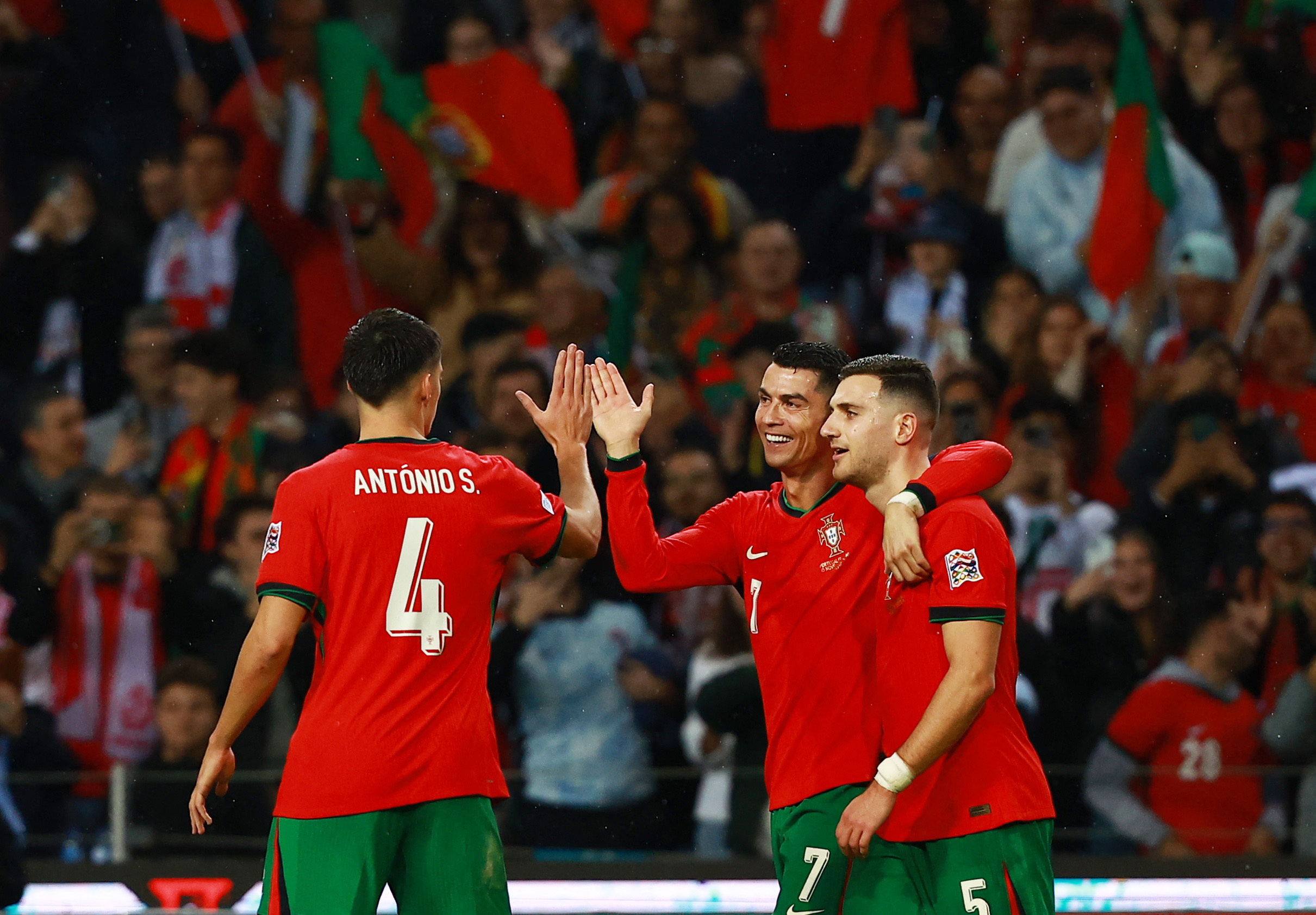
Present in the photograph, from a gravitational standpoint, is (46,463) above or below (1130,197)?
below

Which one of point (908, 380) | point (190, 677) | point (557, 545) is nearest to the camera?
point (908, 380)

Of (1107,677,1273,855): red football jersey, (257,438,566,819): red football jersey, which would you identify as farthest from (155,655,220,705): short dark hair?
(1107,677,1273,855): red football jersey

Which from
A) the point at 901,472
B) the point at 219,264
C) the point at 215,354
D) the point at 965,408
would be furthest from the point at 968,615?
the point at 219,264

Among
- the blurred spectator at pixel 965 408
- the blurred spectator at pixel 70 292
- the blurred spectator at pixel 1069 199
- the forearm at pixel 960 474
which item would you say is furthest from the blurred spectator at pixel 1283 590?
the blurred spectator at pixel 70 292

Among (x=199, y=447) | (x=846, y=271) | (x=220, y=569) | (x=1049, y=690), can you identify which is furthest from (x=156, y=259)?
(x=1049, y=690)

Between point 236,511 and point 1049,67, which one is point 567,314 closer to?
point 236,511

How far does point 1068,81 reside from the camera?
25.2 feet

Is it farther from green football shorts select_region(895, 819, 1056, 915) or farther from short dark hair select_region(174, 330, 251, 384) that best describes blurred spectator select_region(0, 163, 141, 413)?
green football shorts select_region(895, 819, 1056, 915)

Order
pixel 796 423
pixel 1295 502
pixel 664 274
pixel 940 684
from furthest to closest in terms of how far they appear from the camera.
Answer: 1. pixel 664 274
2. pixel 1295 502
3. pixel 796 423
4. pixel 940 684

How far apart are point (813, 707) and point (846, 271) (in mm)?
4198

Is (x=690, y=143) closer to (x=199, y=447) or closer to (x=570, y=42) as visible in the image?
(x=570, y=42)

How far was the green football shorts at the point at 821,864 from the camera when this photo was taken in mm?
3711

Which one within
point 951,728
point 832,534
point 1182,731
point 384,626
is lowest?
point 1182,731

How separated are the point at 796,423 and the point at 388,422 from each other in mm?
1038
